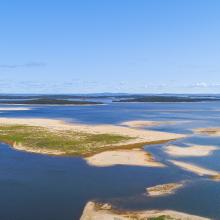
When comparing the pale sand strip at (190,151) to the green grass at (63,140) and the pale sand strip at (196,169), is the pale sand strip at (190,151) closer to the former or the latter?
the pale sand strip at (196,169)

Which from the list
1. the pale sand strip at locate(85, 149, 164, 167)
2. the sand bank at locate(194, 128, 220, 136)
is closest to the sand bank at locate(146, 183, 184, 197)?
the pale sand strip at locate(85, 149, 164, 167)

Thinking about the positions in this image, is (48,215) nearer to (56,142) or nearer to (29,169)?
(29,169)

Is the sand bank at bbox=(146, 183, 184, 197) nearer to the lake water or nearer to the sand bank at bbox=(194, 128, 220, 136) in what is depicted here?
the lake water

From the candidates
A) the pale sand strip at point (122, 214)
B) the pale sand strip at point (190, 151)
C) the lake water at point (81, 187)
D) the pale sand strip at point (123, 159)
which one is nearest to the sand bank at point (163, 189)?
the lake water at point (81, 187)

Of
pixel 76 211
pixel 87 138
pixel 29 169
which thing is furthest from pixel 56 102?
pixel 76 211

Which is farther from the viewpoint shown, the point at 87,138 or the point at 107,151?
the point at 87,138

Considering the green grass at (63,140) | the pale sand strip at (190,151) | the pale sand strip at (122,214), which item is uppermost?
the green grass at (63,140)
